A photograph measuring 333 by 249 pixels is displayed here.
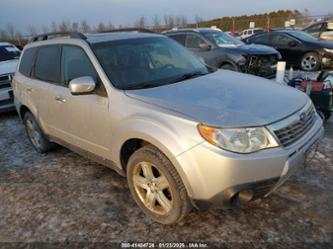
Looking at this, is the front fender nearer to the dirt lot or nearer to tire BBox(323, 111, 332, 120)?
the dirt lot

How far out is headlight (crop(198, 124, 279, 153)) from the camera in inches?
95.5

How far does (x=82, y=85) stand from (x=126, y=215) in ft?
4.38

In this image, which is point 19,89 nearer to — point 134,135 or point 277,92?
point 134,135

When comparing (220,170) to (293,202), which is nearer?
(220,170)

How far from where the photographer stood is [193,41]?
9.38 metres

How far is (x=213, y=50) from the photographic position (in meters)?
8.84

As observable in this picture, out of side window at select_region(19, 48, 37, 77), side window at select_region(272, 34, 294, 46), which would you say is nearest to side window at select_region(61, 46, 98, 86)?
side window at select_region(19, 48, 37, 77)

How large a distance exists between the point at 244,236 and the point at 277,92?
1.37m

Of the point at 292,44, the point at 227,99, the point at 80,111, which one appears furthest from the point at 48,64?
the point at 292,44

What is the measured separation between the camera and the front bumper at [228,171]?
2.40m

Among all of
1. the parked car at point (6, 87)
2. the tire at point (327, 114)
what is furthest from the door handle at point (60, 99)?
the tire at point (327, 114)

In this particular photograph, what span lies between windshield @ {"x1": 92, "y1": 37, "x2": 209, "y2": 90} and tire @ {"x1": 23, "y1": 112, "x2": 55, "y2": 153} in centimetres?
184

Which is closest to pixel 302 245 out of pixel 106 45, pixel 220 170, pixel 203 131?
pixel 220 170

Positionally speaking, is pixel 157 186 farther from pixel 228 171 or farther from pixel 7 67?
pixel 7 67
